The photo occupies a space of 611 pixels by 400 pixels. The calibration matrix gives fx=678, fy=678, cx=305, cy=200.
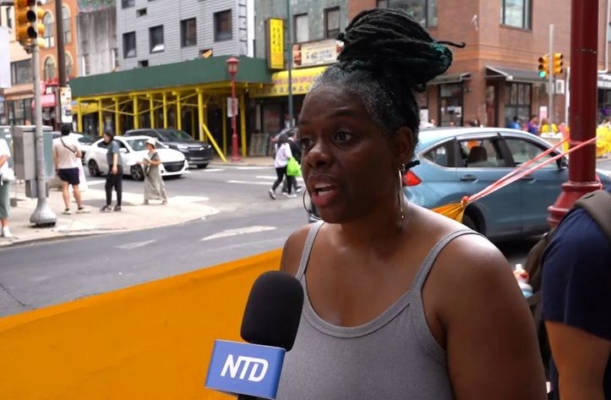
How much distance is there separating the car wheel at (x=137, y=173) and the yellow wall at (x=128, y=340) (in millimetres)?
20217

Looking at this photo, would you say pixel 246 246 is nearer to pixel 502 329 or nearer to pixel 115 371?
pixel 115 371

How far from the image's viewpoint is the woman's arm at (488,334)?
1364 mm

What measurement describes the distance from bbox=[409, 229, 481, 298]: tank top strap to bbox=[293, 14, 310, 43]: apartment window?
104ft

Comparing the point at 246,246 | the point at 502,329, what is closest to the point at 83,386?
the point at 502,329

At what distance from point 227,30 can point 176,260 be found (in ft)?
94.7

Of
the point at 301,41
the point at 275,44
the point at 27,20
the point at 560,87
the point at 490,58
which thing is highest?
the point at 301,41

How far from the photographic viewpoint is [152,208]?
15898 millimetres

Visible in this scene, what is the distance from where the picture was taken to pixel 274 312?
1.49 m

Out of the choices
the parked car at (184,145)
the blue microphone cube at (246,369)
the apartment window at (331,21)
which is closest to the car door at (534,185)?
the blue microphone cube at (246,369)

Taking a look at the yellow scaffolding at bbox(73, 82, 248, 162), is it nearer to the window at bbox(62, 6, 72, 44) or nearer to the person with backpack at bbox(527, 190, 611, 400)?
the window at bbox(62, 6, 72, 44)

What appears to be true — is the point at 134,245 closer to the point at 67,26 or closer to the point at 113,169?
the point at 113,169

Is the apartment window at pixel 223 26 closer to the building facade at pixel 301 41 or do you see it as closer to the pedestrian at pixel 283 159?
the building facade at pixel 301 41

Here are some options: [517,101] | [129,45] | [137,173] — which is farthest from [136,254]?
[129,45]

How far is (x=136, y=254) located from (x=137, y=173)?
43.3 ft
